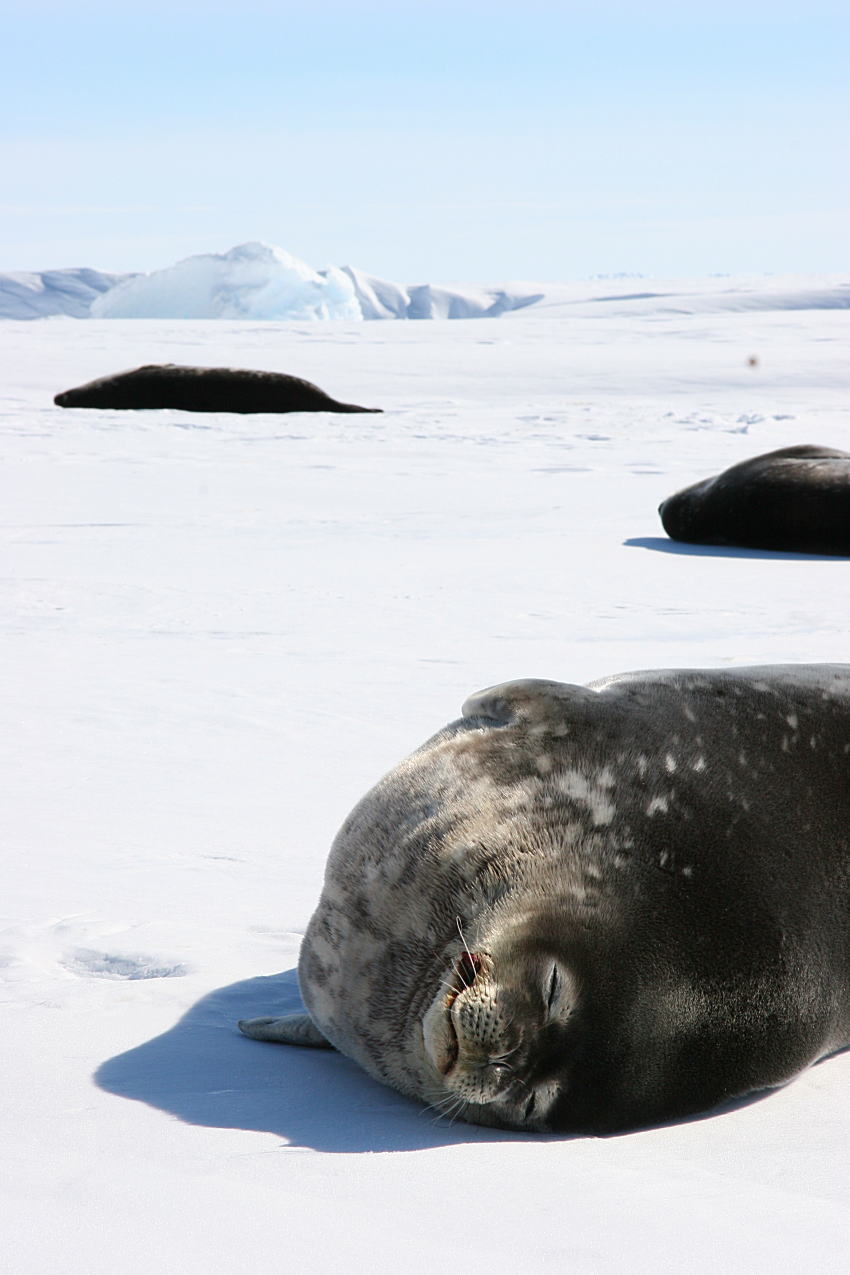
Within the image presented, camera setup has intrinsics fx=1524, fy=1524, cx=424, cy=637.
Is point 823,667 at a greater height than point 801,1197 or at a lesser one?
greater

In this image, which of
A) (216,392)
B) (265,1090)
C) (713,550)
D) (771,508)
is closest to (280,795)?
(265,1090)

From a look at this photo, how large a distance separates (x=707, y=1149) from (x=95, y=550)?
18.0 feet

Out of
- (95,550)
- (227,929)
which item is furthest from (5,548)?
(227,929)

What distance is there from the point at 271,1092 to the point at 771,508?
20.1 feet

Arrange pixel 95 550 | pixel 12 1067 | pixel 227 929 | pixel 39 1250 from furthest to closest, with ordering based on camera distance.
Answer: pixel 95 550, pixel 227 929, pixel 12 1067, pixel 39 1250

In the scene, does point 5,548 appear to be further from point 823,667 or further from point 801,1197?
point 801,1197

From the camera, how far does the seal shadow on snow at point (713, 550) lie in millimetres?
7434

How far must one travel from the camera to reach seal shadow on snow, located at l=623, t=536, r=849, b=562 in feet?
24.4

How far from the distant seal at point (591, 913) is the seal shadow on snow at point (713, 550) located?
5126 millimetres

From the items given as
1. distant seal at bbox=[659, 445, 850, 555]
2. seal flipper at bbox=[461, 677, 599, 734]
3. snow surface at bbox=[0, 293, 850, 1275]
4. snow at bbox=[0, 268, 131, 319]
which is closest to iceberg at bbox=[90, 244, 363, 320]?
snow at bbox=[0, 268, 131, 319]

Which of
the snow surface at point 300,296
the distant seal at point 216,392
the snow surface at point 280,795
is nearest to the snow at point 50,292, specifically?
the snow surface at point 300,296

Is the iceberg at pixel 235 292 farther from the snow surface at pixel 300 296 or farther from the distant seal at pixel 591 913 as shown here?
the distant seal at pixel 591 913

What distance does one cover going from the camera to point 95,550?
6.87m

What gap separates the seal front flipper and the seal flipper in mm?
525
